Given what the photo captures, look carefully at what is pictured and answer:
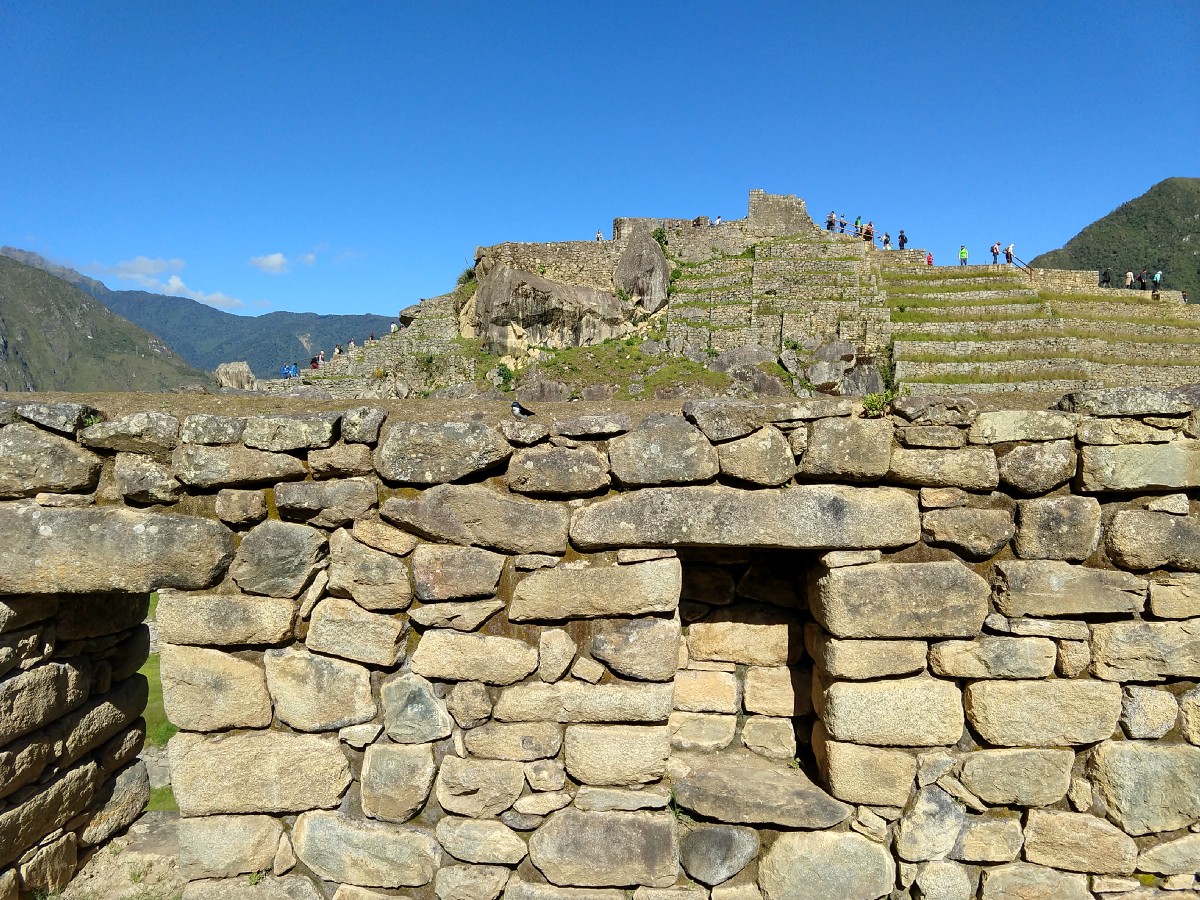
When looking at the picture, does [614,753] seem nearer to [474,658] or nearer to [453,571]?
[474,658]

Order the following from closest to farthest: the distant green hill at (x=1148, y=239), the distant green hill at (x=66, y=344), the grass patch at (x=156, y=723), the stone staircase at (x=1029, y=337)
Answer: the grass patch at (x=156, y=723) → the stone staircase at (x=1029, y=337) → the distant green hill at (x=1148, y=239) → the distant green hill at (x=66, y=344)

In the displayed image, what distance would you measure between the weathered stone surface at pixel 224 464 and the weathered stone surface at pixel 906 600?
260cm

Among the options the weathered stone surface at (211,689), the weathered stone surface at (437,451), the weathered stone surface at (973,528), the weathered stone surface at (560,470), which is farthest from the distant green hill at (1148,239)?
the weathered stone surface at (211,689)

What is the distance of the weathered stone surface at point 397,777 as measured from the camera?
3.05 metres

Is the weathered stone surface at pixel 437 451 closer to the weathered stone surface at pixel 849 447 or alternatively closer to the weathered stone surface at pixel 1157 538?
the weathered stone surface at pixel 849 447

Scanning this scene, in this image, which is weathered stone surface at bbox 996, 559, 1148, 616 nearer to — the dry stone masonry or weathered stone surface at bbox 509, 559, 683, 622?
the dry stone masonry

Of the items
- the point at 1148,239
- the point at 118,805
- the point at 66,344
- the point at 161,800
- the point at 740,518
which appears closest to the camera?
the point at 740,518

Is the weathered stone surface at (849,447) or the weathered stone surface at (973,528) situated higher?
the weathered stone surface at (849,447)

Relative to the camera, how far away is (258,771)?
10.2ft

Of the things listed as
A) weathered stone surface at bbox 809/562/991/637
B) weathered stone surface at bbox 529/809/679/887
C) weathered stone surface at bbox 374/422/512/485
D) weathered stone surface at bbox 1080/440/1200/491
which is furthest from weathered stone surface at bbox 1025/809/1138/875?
weathered stone surface at bbox 374/422/512/485

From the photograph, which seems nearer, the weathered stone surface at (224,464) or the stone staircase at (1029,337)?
the weathered stone surface at (224,464)

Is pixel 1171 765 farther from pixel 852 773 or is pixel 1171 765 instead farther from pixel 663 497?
pixel 663 497

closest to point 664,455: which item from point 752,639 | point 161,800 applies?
point 752,639

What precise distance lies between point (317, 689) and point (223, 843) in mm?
893
